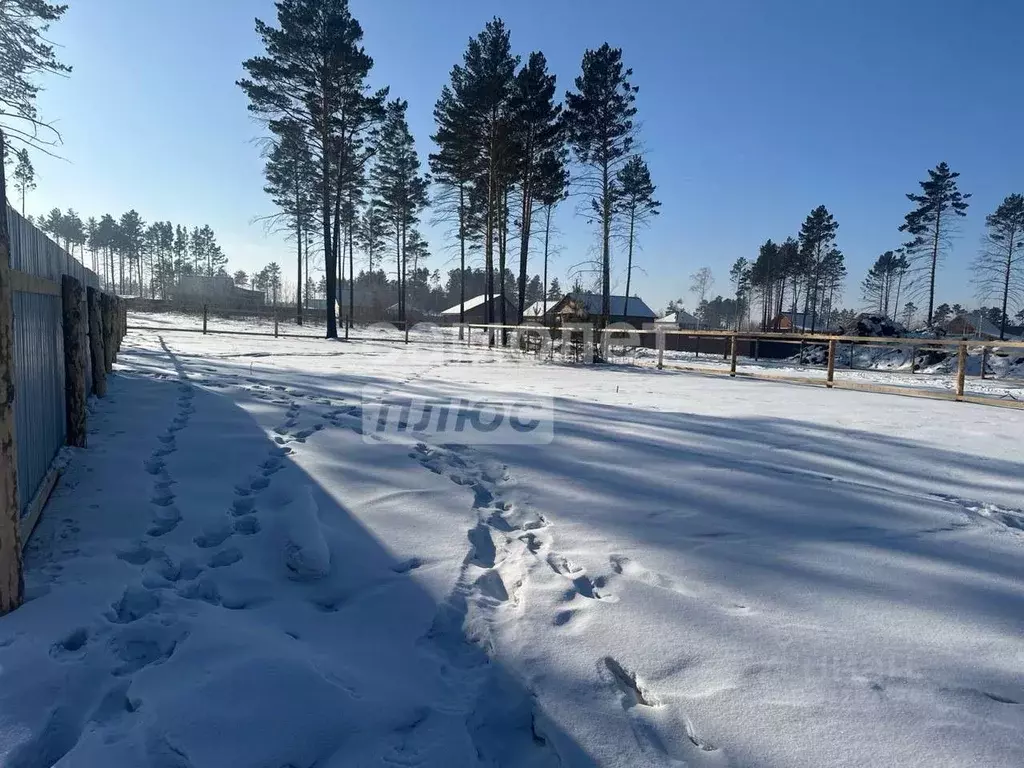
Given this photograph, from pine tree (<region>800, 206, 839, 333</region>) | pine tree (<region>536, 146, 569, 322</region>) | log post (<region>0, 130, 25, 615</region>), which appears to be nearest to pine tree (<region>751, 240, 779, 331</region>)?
pine tree (<region>800, 206, 839, 333</region>)

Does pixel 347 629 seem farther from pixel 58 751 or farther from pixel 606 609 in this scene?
pixel 606 609

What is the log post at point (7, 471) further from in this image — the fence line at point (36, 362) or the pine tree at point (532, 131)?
the pine tree at point (532, 131)

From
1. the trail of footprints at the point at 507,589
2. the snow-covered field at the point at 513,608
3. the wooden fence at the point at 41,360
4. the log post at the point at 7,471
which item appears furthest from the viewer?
the wooden fence at the point at 41,360

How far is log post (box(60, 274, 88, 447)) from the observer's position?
12.5ft

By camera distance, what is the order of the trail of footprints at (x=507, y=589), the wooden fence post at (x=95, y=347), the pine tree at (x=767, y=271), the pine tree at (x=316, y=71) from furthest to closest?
the pine tree at (x=767, y=271) → the pine tree at (x=316, y=71) → the wooden fence post at (x=95, y=347) → the trail of footprints at (x=507, y=589)

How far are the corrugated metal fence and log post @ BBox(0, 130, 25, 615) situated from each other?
0.33 meters

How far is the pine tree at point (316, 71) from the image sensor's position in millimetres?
19172

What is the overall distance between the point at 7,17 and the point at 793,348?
3005 cm

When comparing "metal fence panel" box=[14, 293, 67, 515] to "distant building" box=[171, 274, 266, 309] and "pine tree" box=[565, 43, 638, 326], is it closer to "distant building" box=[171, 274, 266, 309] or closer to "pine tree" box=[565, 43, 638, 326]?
"pine tree" box=[565, 43, 638, 326]

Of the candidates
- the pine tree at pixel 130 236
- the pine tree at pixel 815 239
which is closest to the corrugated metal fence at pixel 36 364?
the pine tree at pixel 815 239

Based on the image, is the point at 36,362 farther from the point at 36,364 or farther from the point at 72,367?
the point at 72,367

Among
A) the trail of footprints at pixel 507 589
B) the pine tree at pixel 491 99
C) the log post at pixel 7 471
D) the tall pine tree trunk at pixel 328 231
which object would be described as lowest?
the trail of footprints at pixel 507 589

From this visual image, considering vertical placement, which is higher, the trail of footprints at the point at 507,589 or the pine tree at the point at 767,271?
the pine tree at the point at 767,271

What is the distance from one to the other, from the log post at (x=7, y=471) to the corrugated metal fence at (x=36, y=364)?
0.33 m
